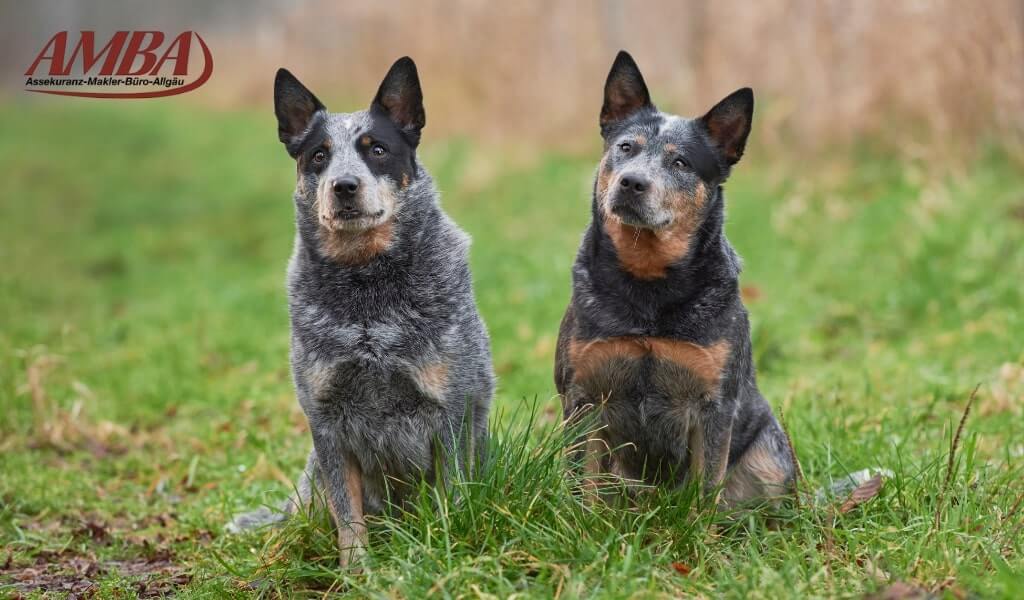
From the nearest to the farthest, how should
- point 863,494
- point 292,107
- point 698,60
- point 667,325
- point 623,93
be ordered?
point 667,325 → point 863,494 → point 292,107 → point 623,93 → point 698,60

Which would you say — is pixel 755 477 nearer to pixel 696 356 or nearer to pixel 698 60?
pixel 696 356

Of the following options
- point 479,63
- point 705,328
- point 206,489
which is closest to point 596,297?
point 705,328

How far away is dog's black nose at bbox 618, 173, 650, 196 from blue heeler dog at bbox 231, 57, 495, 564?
0.65 meters

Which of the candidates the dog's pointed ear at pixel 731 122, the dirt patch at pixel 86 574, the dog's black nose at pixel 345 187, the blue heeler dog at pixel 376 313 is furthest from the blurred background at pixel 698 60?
the dirt patch at pixel 86 574

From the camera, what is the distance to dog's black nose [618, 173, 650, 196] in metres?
3.56

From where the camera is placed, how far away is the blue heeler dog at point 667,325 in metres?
3.56

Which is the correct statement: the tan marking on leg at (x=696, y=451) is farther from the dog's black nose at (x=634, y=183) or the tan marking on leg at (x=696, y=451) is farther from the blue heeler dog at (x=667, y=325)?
the dog's black nose at (x=634, y=183)

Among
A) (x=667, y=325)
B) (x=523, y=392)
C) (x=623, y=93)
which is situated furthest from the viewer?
(x=523, y=392)

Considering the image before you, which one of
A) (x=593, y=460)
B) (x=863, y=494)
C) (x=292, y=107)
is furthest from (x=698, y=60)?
(x=593, y=460)

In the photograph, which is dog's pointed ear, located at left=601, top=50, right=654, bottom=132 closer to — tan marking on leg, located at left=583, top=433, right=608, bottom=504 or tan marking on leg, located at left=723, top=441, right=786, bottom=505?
tan marking on leg, located at left=583, top=433, right=608, bottom=504

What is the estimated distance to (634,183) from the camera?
3561 mm

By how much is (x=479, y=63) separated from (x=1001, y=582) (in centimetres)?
947

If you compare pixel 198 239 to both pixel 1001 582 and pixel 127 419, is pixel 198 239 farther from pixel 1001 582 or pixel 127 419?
pixel 1001 582

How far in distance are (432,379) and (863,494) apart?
1558 mm
